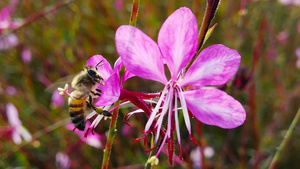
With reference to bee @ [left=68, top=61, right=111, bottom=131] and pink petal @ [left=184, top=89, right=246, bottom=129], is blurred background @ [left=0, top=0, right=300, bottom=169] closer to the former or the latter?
bee @ [left=68, top=61, right=111, bottom=131]

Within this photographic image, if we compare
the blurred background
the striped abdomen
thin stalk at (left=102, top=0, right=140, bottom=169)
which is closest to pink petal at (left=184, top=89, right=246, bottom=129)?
thin stalk at (left=102, top=0, right=140, bottom=169)

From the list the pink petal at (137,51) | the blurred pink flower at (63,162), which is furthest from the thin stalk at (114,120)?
the blurred pink flower at (63,162)

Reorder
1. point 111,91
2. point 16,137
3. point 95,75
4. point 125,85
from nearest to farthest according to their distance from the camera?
point 111,91 → point 95,75 → point 16,137 → point 125,85

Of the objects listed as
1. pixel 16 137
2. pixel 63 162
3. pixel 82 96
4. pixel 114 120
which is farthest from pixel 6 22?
pixel 114 120

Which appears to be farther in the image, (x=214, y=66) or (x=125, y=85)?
(x=125, y=85)

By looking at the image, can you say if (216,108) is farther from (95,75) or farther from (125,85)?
(125,85)

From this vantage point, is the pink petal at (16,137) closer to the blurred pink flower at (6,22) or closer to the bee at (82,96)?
the blurred pink flower at (6,22)
